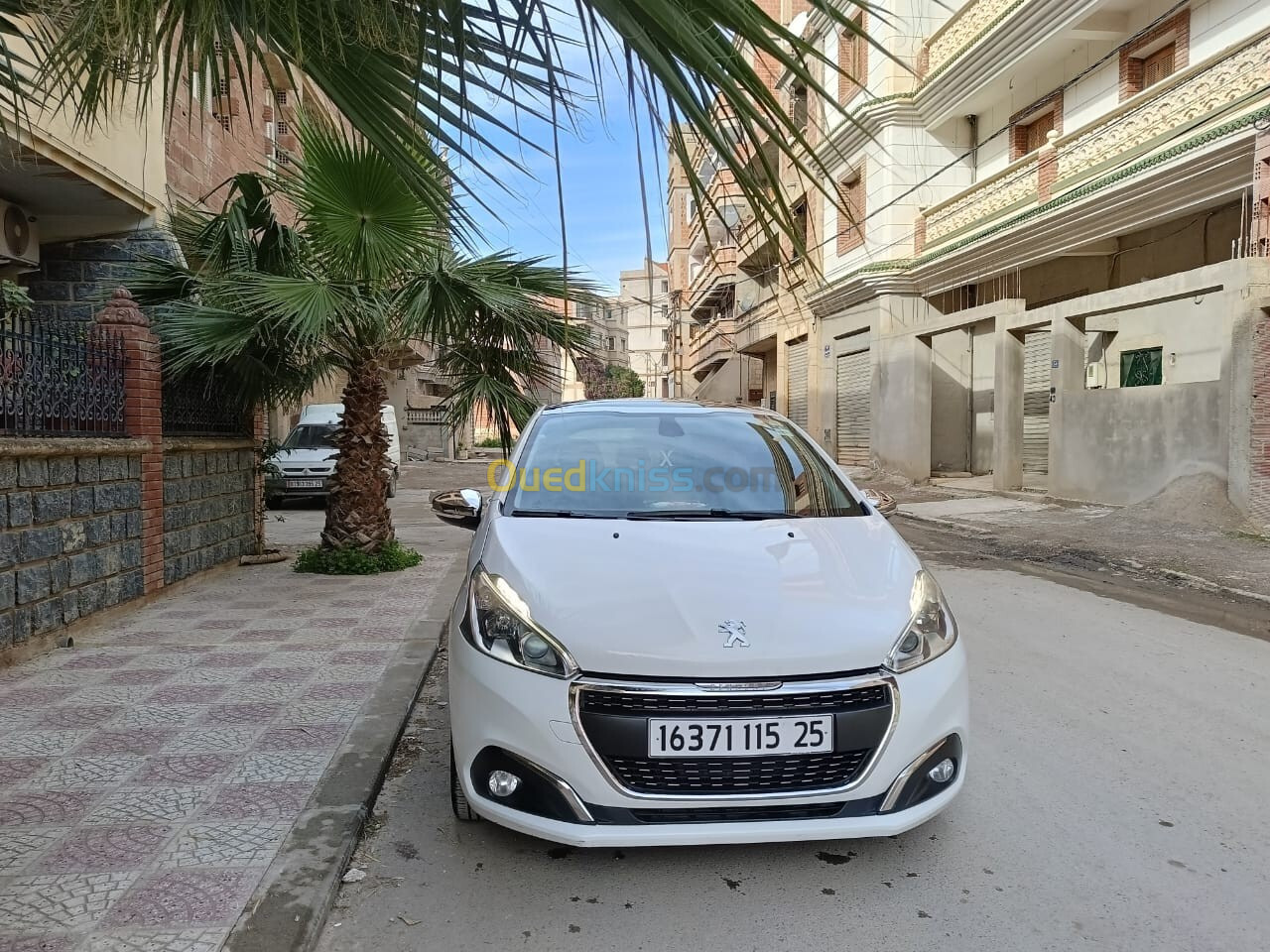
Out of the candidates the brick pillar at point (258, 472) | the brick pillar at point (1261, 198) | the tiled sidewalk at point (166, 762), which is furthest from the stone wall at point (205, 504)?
the brick pillar at point (1261, 198)

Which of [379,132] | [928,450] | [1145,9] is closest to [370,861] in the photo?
[379,132]

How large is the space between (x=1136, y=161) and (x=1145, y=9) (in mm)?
3183

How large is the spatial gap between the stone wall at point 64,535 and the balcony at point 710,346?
83.9 ft

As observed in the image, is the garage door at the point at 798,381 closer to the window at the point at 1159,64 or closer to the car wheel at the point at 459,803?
the window at the point at 1159,64

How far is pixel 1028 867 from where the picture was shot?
280cm

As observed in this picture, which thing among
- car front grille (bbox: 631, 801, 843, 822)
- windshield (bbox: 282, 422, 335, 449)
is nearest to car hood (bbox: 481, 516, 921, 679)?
car front grille (bbox: 631, 801, 843, 822)

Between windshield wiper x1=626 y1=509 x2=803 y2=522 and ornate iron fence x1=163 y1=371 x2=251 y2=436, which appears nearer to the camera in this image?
windshield wiper x1=626 y1=509 x2=803 y2=522

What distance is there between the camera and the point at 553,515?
356 cm

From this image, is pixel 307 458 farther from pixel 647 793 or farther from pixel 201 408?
pixel 647 793

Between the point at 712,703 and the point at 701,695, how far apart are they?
4 cm

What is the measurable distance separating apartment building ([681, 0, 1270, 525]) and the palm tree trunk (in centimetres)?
458

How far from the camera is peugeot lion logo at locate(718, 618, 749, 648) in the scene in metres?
2.60

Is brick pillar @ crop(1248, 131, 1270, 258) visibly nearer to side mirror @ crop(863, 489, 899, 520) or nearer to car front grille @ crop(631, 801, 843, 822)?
side mirror @ crop(863, 489, 899, 520)

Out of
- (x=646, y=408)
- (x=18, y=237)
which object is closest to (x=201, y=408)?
(x=18, y=237)
